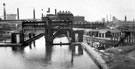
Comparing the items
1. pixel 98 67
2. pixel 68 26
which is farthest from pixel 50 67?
pixel 68 26

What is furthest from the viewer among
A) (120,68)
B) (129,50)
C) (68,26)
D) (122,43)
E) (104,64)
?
(122,43)

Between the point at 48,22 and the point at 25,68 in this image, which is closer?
the point at 25,68

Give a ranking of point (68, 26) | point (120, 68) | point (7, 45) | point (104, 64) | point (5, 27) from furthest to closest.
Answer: point (5, 27)
point (68, 26)
point (7, 45)
point (104, 64)
point (120, 68)

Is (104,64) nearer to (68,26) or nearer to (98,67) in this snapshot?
(98,67)

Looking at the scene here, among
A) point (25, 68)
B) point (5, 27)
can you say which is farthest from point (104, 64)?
point (5, 27)

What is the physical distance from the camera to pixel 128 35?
36688 millimetres

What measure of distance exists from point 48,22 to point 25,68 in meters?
15.6

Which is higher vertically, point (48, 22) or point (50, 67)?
point (48, 22)

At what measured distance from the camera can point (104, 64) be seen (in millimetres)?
15211

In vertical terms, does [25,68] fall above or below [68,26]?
below

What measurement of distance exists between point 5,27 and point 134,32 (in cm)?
5321

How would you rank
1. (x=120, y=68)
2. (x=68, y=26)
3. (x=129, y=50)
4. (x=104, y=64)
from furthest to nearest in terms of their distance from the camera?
1. (x=68, y=26)
2. (x=129, y=50)
3. (x=104, y=64)
4. (x=120, y=68)

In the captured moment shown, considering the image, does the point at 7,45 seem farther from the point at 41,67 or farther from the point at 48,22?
the point at 41,67

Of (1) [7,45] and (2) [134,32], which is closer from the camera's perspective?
(1) [7,45]
